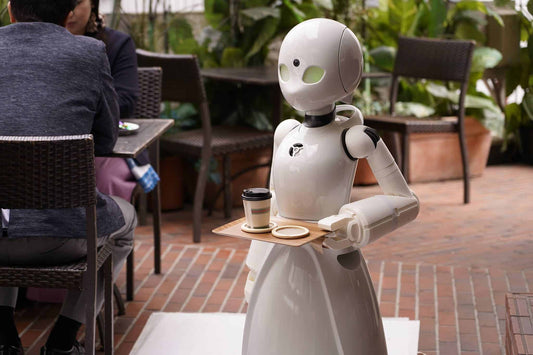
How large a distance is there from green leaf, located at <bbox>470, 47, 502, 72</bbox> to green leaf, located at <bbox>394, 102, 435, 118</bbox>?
19.5 inches

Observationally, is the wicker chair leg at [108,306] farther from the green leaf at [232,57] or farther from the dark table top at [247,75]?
the green leaf at [232,57]

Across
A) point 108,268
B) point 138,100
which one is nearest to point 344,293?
point 108,268

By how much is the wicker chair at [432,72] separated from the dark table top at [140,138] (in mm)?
2340

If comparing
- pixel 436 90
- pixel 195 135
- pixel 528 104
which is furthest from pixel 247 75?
pixel 528 104

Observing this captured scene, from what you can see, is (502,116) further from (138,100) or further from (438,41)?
(138,100)

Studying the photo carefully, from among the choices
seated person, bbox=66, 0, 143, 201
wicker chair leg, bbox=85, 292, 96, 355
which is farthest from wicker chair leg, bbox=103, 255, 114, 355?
seated person, bbox=66, 0, 143, 201

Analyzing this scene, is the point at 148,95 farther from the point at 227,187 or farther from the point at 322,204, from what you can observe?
the point at 322,204

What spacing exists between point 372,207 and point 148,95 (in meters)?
2.03

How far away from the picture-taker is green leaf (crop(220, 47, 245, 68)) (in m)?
6.01

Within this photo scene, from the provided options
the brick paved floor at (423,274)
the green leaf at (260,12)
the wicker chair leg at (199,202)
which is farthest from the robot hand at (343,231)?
the green leaf at (260,12)

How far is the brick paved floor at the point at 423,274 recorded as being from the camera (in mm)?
3666

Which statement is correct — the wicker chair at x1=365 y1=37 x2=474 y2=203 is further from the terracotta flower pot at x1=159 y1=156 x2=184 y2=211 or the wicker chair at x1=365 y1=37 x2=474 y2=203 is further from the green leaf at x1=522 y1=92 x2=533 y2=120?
the terracotta flower pot at x1=159 y1=156 x2=184 y2=211

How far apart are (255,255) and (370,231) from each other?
1.57ft

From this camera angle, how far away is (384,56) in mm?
6570
